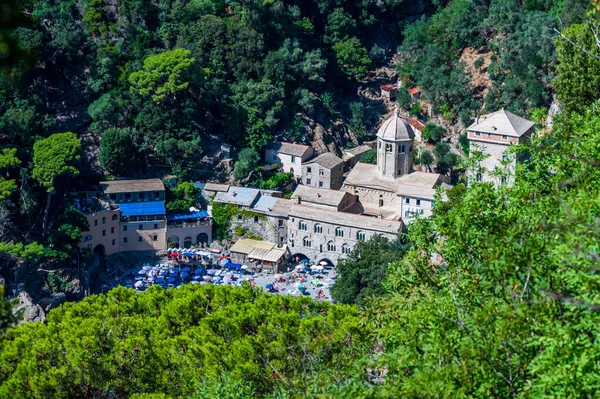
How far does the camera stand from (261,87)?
227 ft

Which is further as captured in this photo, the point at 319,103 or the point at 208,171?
the point at 319,103

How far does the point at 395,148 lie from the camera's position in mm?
62531

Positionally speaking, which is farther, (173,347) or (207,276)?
(207,276)

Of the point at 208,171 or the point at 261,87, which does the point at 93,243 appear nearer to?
the point at 208,171

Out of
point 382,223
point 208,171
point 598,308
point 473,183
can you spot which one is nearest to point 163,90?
point 208,171

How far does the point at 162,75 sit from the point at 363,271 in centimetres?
2210

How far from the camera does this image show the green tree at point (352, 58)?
2987 inches

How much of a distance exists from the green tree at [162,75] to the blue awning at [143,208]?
24.0ft

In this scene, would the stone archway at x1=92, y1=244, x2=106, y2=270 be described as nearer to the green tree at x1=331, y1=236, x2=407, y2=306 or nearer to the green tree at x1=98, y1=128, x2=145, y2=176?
the green tree at x1=98, y1=128, x2=145, y2=176

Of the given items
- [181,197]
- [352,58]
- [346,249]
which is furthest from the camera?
[352,58]

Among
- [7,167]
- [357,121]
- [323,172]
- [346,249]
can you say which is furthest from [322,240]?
[7,167]

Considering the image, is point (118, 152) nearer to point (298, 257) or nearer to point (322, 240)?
point (298, 257)

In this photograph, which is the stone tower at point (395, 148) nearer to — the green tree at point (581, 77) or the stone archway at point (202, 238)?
the stone archway at point (202, 238)

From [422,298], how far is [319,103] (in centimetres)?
5184
